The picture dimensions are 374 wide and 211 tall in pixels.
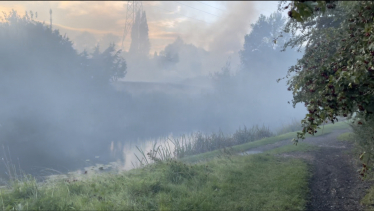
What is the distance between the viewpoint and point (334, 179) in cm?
A: 866

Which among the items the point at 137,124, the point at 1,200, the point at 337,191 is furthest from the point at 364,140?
the point at 137,124

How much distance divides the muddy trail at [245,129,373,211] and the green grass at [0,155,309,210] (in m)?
0.34

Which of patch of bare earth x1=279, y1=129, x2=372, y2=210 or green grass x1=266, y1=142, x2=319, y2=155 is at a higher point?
green grass x1=266, y1=142, x2=319, y2=155

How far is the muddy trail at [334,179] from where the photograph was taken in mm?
7113

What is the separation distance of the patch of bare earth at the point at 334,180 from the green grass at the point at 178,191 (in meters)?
0.34

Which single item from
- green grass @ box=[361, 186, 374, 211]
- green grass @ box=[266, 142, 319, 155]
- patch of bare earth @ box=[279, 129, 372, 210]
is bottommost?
green grass @ box=[361, 186, 374, 211]

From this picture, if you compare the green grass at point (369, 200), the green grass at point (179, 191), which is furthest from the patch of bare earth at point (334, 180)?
the green grass at point (179, 191)

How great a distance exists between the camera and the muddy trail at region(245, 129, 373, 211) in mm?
7113

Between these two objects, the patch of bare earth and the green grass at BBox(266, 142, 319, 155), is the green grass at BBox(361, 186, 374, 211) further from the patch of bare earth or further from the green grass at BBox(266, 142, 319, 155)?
the green grass at BBox(266, 142, 319, 155)

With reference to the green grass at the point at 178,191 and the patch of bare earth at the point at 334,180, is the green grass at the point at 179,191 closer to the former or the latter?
the green grass at the point at 178,191

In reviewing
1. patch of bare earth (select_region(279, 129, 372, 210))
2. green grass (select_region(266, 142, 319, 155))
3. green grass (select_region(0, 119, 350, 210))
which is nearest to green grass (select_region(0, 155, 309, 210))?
green grass (select_region(0, 119, 350, 210))

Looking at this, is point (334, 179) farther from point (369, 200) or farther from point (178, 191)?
point (178, 191)

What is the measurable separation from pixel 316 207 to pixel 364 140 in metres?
3.06

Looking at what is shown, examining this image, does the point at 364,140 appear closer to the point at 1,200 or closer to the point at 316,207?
the point at 316,207
